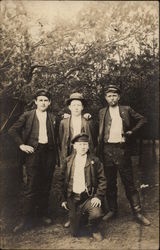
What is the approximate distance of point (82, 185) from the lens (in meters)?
3.00

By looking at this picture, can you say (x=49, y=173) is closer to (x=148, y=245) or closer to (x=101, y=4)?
(x=148, y=245)

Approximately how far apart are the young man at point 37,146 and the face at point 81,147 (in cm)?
22

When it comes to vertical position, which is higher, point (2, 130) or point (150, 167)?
point (2, 130)

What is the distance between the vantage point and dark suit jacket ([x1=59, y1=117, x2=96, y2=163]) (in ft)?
10.0

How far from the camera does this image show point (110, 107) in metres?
3.16

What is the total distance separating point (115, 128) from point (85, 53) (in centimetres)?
84

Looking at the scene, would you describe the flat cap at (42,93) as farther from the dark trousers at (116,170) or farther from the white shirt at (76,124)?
the dark trousers at (116,170)

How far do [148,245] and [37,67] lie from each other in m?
2.09

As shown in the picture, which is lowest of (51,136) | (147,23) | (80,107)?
(51,136)

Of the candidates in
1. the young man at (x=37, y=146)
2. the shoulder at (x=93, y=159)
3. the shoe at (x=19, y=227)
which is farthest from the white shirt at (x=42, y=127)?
the shoe at (x=19, y=227)

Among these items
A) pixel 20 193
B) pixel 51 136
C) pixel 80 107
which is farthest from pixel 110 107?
pixel 20 193

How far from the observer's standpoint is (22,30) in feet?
10.4

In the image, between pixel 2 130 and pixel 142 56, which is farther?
pixel 142 56

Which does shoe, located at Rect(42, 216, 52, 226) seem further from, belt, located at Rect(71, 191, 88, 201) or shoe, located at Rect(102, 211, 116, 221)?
shoe, located at Rect(102, 211, 116, 221)
